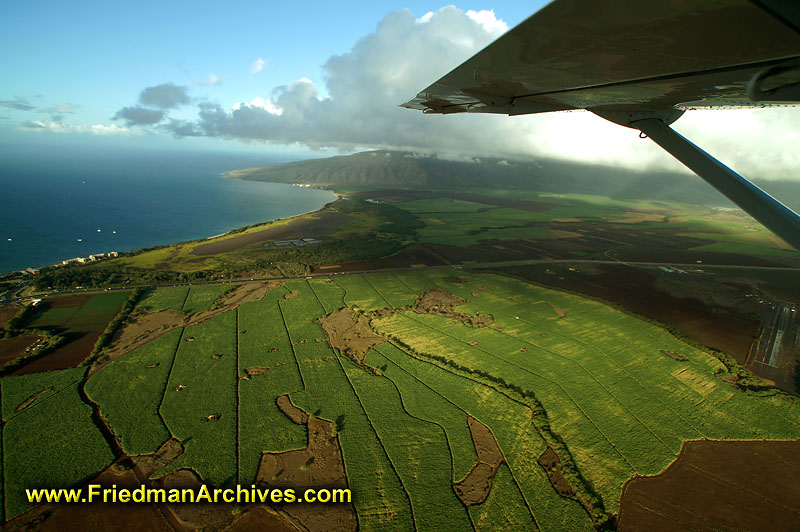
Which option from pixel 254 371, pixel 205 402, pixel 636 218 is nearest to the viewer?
pixel 205 402

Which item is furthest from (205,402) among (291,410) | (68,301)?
(68,301)

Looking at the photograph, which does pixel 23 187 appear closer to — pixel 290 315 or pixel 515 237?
pixel 290 315

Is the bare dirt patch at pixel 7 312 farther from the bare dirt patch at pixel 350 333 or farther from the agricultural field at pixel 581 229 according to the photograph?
the agricultural field at pixel 581 229

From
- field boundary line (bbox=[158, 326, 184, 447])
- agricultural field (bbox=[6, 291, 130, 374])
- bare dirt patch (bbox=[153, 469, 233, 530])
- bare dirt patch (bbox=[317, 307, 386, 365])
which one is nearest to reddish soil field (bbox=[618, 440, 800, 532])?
bare dirt patch (bbox=[153, 469, 233, 530])

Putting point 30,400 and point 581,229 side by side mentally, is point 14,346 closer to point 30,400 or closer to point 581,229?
point 30,400

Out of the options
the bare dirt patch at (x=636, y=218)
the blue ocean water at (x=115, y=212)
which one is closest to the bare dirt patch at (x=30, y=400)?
the blue ocean water at (x=115, y=212)

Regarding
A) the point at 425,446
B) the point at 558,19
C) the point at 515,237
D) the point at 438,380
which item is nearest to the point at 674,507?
the point at 425,446

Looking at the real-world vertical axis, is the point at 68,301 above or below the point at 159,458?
above
